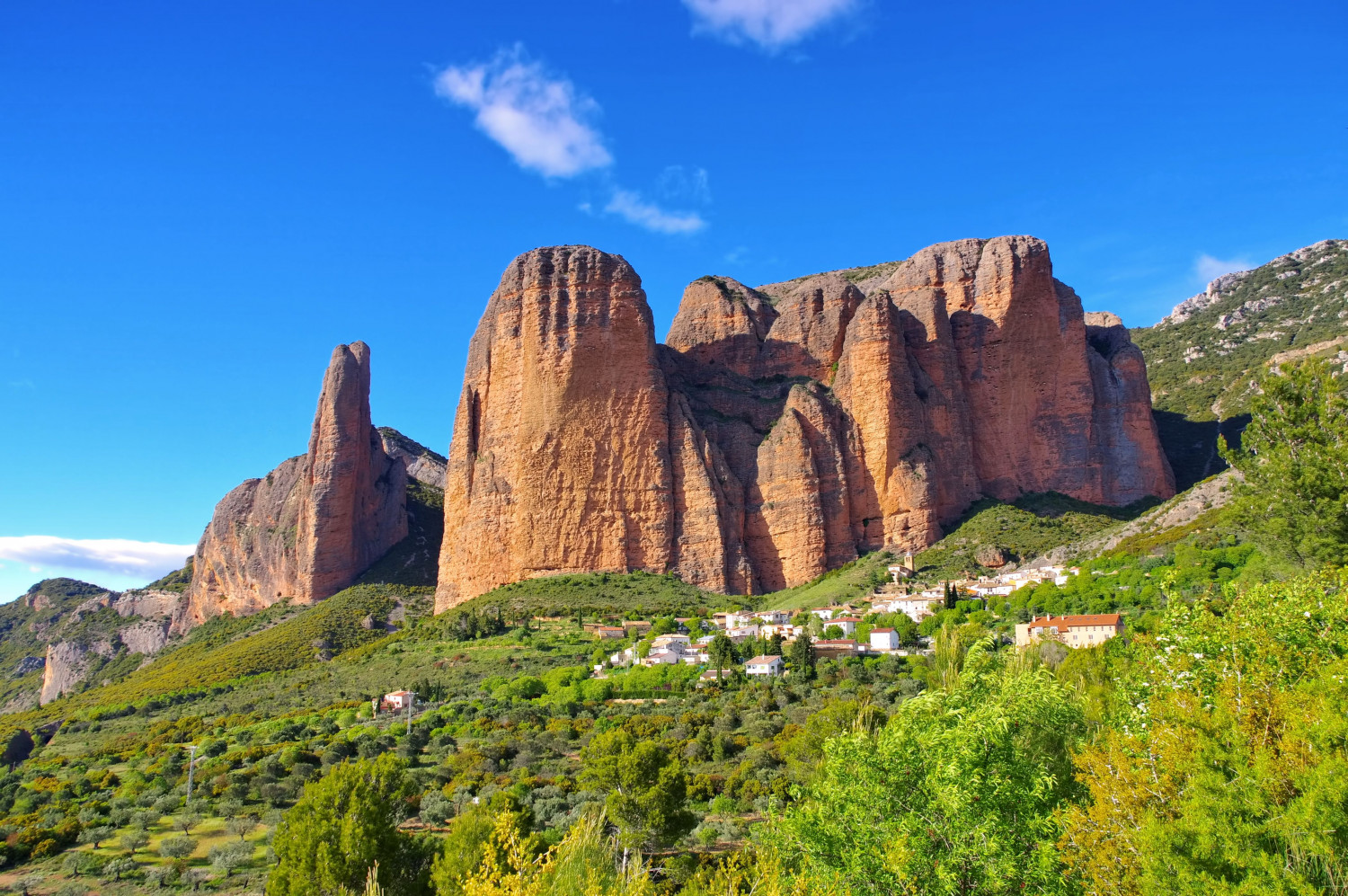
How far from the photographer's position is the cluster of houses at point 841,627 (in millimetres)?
42469

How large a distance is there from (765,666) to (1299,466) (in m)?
27.4

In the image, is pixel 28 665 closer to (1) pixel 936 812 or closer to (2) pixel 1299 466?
(1) pixel 936 812

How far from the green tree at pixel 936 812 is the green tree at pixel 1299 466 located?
10740mm

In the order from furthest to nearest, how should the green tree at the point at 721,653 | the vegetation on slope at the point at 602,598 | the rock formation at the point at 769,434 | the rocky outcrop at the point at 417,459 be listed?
1. the rocky outcrop at the point at 417,459
2. the rock formation at the point at 769,434
3. the vegetation on slope at the point at 602,598
4. the green tree at the point at 721,653

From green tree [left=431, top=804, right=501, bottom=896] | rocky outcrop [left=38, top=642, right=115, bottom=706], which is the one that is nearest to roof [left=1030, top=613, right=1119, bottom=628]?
green tree [left=431, top=804, right=501, bottom=896]

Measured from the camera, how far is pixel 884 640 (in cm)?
5031

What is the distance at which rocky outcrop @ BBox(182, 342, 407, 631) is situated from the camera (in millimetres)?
87875

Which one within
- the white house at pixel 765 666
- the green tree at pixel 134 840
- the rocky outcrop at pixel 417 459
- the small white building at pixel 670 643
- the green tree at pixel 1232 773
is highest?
the rocky outcrop at pixel 417 459

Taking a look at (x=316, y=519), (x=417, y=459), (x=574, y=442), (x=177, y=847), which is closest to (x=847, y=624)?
(x=574, y=442)

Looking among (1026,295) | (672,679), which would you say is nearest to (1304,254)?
(1026,295)

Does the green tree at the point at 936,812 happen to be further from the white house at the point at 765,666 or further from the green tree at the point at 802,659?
the white house at the point at 765,666

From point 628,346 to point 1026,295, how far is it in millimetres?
33618

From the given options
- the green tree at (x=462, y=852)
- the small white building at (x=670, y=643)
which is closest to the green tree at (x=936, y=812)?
the green tree at (x=462, y=852)

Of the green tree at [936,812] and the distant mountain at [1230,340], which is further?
the distant mountain at [1230,340]
